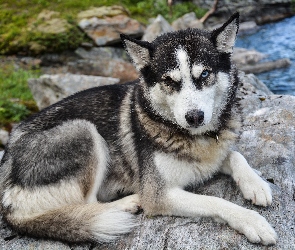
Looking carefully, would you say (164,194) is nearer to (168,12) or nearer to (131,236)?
(131,236)

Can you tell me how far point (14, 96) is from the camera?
10.3 meters

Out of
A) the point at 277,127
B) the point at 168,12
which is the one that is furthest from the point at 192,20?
the point at 277,127

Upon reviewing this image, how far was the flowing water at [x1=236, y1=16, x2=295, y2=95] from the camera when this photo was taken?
984 cm

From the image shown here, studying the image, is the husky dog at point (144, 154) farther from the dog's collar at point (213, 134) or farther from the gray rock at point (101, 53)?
the gray rock at point (101, 53)

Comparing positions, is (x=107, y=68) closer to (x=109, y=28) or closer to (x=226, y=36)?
(x=109, y=28)

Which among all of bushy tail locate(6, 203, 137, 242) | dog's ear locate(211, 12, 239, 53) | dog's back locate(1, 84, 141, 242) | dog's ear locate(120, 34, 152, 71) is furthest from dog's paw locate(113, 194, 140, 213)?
dog's ear locate(211, 12, 239, 53)

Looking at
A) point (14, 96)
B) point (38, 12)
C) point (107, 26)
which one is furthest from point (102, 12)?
point (14, 96)

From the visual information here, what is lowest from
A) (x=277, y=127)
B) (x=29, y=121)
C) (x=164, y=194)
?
(x=277, y=127)

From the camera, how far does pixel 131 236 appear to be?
355 centimetres

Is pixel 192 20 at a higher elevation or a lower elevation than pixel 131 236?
lower

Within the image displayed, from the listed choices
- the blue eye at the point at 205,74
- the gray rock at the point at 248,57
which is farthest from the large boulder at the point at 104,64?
the blue eye at the point at 205,74

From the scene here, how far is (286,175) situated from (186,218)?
4.34 feet

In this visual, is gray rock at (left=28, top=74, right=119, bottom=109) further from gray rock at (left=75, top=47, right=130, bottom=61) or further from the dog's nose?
the dog's nose

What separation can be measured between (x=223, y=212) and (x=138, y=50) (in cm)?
186
